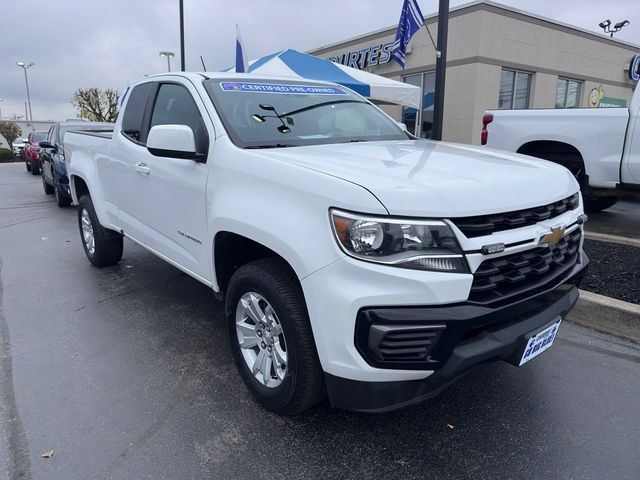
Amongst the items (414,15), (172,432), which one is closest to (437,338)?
(172,432)

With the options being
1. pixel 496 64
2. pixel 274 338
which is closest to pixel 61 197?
pixel 274 338

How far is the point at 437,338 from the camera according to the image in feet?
6.40

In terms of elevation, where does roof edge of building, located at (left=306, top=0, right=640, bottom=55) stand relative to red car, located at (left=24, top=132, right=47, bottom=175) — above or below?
above

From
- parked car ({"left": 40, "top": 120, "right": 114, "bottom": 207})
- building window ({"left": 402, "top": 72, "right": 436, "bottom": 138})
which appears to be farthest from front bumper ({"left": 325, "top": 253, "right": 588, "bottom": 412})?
building window ({"left": 402, "top": 72, "right": 436, "bottom": 138})

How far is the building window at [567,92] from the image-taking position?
16.2m

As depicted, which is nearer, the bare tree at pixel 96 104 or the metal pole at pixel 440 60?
the metal pole at pixel 440 60

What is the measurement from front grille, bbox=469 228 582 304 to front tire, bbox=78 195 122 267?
413cm

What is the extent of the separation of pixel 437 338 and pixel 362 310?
0.32 metres

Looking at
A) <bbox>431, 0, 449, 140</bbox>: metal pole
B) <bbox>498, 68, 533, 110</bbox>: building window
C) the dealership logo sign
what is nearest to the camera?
<bbox>431, 0, 449, 140</bbox>: metal pole

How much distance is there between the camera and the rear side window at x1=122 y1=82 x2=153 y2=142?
4.08 metres

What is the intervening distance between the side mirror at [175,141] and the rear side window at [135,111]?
1122mm

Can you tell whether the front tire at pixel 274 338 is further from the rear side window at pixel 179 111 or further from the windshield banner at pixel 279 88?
the windshield banner at pixel 279 88

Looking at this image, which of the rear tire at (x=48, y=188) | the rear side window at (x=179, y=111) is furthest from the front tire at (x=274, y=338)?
the rear tire at (x=48, y=188)

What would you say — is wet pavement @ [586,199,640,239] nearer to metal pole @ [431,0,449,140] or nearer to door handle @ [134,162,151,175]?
metal pole @ [431,0,449,140]
